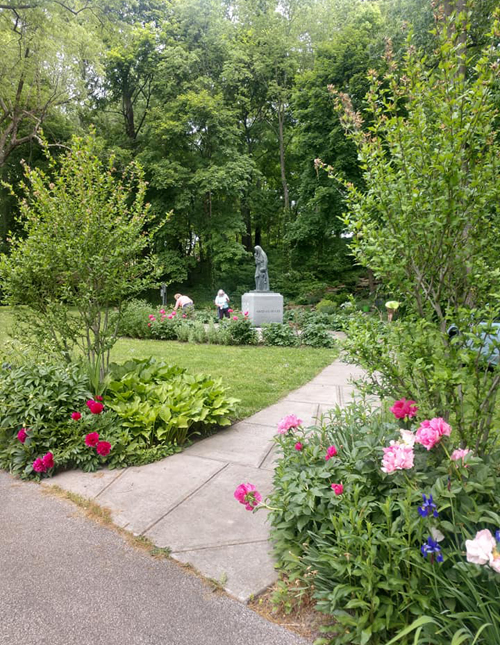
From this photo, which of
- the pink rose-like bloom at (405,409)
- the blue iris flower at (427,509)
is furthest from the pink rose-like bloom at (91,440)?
the blue iris flower at (427,509)

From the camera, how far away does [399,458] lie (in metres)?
1.82

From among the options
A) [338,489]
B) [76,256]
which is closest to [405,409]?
[338,489]

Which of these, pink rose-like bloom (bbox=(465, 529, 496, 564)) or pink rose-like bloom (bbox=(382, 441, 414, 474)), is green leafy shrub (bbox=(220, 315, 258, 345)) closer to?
pink rose-like bloom (bbox=(382, 441, 414, 474))

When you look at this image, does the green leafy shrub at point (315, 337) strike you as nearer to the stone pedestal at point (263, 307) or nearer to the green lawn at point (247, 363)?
the green lawn at point (247, 363)

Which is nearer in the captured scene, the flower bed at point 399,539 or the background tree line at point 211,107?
the flower bed at point 399,539

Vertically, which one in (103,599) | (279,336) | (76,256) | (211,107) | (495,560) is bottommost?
(279,336)

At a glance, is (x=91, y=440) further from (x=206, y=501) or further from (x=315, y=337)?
(x=315, y=337)

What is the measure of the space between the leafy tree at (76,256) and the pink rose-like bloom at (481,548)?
12.6 feet

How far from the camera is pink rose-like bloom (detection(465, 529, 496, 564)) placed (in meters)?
1.37

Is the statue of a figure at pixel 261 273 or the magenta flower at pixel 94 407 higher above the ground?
the statue of a figure at pixel 261 273

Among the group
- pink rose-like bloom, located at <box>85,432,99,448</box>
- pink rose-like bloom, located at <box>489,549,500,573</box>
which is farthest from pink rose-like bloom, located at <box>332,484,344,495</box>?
pink rose-like bloom, located at <box>85,432,99,448</box>

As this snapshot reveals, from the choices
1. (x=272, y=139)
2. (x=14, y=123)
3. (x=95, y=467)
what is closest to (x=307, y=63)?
(x=272, y=139)

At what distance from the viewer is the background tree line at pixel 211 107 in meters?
18.1

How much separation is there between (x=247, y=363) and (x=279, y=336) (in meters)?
2.87
